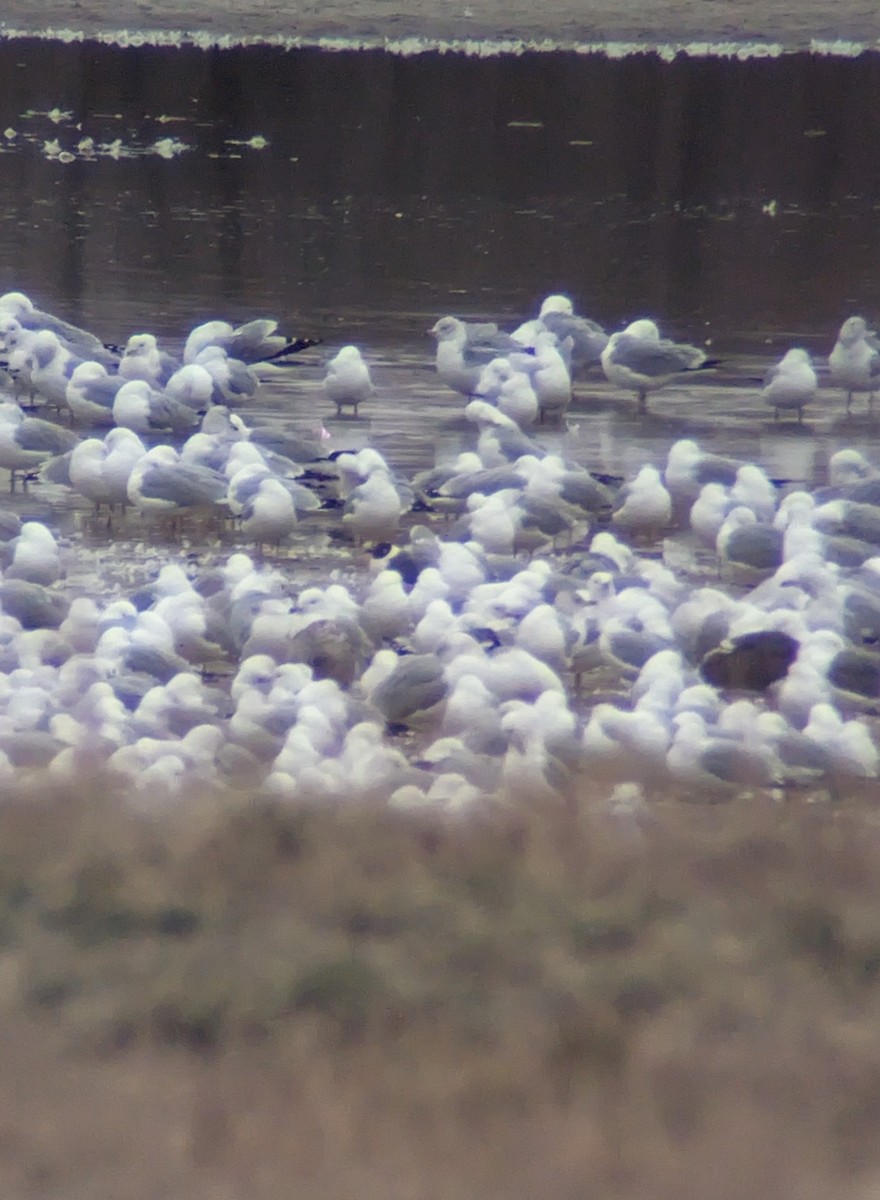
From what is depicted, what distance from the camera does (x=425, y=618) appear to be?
23.6 feet

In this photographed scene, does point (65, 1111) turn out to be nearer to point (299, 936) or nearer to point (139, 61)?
point (299, 936)

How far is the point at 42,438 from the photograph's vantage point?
9.77m

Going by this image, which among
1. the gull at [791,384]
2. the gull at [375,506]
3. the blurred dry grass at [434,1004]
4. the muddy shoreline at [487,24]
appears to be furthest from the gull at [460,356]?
the muddy shoreline at [487,24]

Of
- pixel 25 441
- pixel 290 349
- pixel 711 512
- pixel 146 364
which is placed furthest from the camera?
pixel 290 349

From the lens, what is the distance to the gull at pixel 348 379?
11.4 meters

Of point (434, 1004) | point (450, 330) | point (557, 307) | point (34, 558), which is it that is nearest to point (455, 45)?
point (557, 307)

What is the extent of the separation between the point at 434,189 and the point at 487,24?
51.5 feet

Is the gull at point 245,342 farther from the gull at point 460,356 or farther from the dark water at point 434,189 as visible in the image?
the dark water at point 434,189

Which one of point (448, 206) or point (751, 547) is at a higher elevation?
point (448, 206)

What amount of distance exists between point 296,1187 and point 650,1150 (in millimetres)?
591

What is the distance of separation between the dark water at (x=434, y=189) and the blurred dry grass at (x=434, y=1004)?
32.9 ft

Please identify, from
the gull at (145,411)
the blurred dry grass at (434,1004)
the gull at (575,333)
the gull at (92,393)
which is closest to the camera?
the blurred dry grass at (434,1004)

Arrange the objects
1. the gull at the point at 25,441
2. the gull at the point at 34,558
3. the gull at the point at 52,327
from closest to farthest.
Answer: the gull at the point at 34,558 < the gull at the point at 25,441 < the gull at the point at 52,327

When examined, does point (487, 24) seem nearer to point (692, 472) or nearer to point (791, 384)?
point (791, 384)
